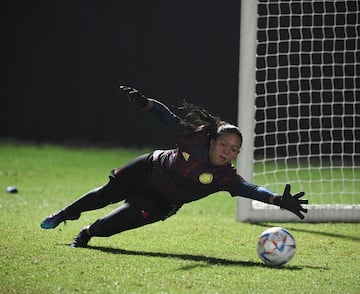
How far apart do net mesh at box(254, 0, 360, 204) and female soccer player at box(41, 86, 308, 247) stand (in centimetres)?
316

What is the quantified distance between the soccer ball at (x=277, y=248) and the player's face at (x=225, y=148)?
1.92 feet

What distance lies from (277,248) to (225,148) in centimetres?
74

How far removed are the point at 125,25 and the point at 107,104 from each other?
123 centimetres

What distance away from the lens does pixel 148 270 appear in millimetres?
5586

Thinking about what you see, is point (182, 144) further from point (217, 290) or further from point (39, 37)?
point (39, 37)

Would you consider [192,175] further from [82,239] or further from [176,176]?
[82,239]

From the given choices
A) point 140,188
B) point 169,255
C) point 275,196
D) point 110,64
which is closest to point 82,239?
point 140,188

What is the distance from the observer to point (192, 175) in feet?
20.3

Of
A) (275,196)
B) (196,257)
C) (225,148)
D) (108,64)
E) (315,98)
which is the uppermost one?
(108,64)

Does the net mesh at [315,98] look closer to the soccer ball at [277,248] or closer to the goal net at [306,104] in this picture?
the goal net at [306,104]

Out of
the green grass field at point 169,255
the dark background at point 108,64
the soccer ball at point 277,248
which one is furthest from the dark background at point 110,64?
the soccer ball at point 277,248

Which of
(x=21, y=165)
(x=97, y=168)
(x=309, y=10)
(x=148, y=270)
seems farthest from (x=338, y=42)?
(x=148, y=270)

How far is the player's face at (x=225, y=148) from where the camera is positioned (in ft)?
19.8

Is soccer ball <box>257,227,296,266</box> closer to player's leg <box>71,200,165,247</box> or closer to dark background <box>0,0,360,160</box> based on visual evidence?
player's leg <box>71,200,165,247</box>
